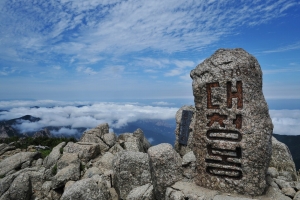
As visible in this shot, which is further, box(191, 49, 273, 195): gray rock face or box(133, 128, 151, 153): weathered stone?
box(133, 128, 151, 153): weathered stone

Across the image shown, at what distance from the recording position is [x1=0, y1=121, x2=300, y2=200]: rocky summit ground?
355 inches

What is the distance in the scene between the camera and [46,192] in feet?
46.9

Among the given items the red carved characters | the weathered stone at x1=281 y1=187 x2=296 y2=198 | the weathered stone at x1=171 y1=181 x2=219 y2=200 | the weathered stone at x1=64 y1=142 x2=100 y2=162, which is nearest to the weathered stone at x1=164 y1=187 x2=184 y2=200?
the weathered stone at x1=171 y1=181 x2=219 y2=200

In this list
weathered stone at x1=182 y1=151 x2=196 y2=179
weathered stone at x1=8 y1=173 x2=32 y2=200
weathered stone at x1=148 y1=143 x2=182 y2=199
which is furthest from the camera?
weathered stone at x1=8 y1=173 x2=32 y2=200

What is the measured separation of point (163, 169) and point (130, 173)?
110 inches

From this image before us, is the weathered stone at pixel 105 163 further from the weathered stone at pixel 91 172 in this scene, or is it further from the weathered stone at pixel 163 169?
the weathered stone at pixel 163 169

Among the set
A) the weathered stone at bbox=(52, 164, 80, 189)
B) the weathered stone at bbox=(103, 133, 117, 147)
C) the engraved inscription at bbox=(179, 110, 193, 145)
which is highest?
the engraved inscription at bbox=(179, 110, 193, 145)

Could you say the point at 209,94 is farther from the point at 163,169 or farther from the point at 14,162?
the point at 14,162

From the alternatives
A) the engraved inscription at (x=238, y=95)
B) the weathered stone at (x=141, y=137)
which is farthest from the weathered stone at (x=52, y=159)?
the engraved inscription at (x=238, y=95)

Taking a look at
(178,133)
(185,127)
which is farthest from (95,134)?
(185,127)

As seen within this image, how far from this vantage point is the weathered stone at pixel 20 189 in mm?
14312

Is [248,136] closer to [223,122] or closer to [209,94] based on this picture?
[223,122]

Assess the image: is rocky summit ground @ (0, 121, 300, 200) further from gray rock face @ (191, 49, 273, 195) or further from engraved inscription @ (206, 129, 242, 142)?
engraved inscription @ (206, 129, 242, 142)

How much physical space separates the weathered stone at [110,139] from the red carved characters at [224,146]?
13068 millimetres
